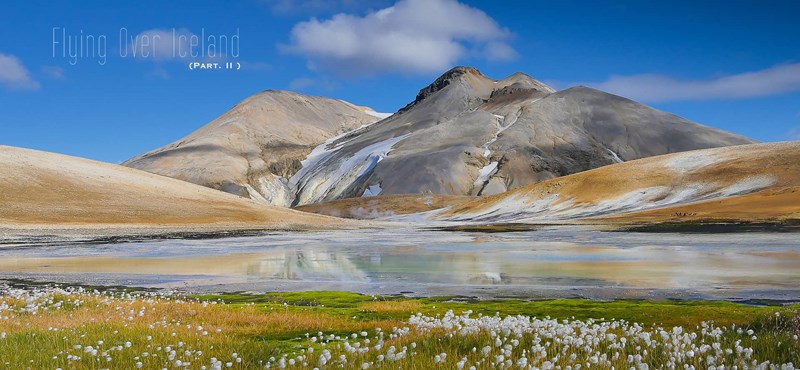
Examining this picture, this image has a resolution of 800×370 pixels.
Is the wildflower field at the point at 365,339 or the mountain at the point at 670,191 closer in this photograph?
the wildflower field at the point at 365,339

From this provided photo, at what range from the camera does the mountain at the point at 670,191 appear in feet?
352

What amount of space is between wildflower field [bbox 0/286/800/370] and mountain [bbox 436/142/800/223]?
296ft

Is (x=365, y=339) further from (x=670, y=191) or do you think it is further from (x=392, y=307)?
(x=670, y=191)

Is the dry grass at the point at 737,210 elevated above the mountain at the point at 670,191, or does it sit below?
below

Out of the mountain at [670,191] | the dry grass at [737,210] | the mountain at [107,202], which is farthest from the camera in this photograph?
the mountain at [670,191]

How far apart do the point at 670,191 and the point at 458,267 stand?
354 ft

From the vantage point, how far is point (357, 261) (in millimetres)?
44656

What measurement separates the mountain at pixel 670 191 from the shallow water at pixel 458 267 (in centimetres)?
4983

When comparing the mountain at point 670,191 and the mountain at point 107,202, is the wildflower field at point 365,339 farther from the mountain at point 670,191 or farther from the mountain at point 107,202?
the mountain at point 670,191

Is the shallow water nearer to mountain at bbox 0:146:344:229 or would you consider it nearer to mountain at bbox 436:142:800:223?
mountain at bbox 0:146:344:229

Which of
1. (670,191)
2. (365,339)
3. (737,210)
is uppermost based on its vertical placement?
(670,191)

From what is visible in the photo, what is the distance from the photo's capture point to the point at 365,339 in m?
11.2

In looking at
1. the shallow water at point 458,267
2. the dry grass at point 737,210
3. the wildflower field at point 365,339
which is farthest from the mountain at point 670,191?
the wildflower field at point 365,339

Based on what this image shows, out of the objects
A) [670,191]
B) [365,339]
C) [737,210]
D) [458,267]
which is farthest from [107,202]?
[365,339]
